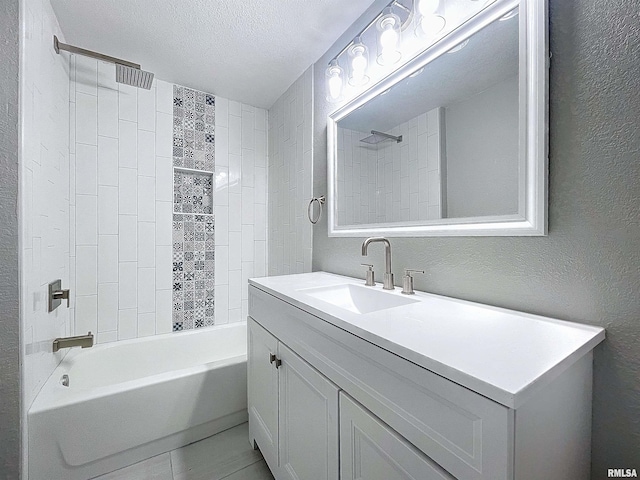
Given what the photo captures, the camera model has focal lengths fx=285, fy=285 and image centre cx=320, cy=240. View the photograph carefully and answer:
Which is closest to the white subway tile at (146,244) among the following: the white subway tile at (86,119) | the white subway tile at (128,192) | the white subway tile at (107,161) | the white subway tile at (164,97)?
the white subway tile at (128,192)

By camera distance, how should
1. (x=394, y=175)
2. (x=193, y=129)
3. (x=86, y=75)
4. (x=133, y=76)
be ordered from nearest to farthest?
(x=394, y=175) < (x=133, y=76) < (x=86, y=75) < (x=193, y=129)

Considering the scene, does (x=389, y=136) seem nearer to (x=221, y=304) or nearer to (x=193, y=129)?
(x=193, y=129)

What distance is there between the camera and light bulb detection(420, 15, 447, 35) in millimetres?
1064

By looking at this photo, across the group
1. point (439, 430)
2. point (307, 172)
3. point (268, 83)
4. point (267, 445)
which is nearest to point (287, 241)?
point (307, 172)

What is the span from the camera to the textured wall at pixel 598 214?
0.66 meters

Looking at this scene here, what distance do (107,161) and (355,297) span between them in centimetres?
189

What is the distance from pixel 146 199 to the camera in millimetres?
2066

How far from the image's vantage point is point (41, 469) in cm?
121

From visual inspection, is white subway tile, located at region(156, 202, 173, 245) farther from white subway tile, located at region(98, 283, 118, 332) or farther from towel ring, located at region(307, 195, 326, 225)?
towel ring, located at region(307, 195, 326, 225)

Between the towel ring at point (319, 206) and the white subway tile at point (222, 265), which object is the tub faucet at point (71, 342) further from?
the towel ring at point (319, 206)

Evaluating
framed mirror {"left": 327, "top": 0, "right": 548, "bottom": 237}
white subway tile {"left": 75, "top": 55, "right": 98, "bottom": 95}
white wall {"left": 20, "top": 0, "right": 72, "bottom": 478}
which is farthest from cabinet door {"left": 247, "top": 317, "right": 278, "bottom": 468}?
white subway tile {"left": 75, "top": 55, "right": 98, "bottom": 95}

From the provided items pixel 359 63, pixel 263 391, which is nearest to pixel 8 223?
pixel 263 391

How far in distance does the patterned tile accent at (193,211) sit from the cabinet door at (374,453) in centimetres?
181

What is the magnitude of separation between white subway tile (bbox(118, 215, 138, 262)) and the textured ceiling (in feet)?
3.45
